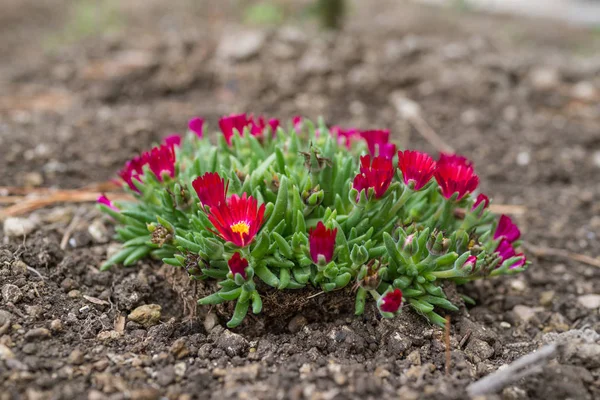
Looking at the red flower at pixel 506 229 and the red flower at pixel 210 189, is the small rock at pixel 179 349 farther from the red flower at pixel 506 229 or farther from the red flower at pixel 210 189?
the red flower at pixel 506 229

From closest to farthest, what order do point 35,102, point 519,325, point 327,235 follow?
point 327,235 → point 519,325 → point 35,102

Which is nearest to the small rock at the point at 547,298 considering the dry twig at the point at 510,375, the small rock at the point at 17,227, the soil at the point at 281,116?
the soil at the point at 281,116

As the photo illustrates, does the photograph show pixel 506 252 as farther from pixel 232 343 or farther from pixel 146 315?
pixel 146 315

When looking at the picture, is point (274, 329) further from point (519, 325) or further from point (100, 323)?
point (519, 325)

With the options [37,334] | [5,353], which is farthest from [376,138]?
[5,353]

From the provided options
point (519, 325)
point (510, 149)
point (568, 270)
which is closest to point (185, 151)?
point (519, 325)

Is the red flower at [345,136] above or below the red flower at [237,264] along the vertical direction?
above

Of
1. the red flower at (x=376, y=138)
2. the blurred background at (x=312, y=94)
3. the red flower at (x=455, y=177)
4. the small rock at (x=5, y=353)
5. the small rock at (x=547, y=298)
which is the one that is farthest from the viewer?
the blurred background at (x=312, y=94)
